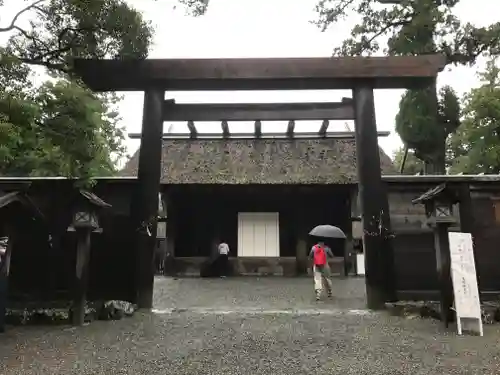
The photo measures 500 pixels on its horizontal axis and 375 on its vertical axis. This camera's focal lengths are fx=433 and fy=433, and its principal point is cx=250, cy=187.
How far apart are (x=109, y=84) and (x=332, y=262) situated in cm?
1097

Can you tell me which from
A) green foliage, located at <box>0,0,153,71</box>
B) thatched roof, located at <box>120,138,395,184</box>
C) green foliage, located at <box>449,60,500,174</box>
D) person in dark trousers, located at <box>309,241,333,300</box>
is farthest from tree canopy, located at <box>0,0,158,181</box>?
green foliage, located at <box>449,60,500,174</box>

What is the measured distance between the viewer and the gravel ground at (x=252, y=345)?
472cm

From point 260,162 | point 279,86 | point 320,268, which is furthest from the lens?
point 260,162

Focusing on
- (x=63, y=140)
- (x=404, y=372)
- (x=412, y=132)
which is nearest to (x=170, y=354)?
(x=404, y=372)

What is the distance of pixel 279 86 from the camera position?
887 cm

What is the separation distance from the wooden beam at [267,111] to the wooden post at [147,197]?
584mm

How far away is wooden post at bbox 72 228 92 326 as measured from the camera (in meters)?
7.17

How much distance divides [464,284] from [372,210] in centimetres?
226

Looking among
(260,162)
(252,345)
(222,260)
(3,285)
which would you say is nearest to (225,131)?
(260,162)

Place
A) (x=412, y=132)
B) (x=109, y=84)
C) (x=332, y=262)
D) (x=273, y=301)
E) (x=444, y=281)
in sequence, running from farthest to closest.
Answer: (x=332, y=262)
(x=412, y=132)
(x=273, y=301)
(x=109, y=84)
(x=444, y=281)

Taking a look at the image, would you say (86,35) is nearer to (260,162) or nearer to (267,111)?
(267,111)

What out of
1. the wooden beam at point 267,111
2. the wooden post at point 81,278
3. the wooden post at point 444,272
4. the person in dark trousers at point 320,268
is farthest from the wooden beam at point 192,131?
the wooden post at point 444,272

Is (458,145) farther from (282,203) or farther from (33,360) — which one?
(33,360)

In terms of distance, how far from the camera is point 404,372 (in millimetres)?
4523
